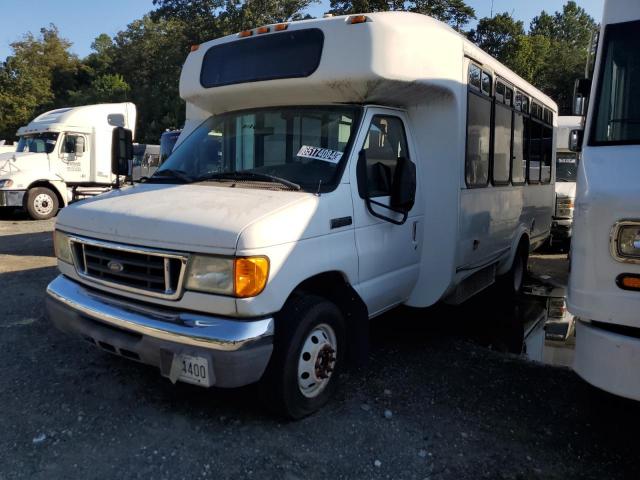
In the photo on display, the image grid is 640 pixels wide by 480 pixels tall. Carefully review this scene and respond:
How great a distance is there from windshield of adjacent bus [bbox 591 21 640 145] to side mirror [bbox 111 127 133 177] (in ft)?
13.2

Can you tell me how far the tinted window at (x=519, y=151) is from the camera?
679cm

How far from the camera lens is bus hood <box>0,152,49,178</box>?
13727mm

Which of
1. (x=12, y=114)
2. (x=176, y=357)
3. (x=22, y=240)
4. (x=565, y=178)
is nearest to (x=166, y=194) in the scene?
(x=176, y=357)

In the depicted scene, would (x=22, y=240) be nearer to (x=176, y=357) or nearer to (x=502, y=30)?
(x=176, y=357)

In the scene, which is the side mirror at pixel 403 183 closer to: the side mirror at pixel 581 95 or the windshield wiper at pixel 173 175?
the side mirror at pixel 581 95

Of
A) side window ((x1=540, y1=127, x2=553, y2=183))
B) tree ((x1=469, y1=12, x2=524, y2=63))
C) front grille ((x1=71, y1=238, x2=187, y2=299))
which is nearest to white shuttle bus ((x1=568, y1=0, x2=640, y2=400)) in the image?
front grille ((x1=71, y1=238, x2=187, y2=299))

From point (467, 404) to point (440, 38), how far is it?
2988 millimetres

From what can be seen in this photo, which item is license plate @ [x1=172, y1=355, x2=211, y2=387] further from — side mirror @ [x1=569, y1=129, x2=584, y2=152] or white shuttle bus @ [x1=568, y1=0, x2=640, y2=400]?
side mirror @ [x1=569, y1=129, x2=584, y2=152]

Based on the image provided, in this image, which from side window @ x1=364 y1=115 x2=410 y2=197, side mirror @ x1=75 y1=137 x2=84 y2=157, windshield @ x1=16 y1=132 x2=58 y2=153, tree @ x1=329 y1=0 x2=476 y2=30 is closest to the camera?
side window @ x1=364 y1=115 x2=410 y2=197

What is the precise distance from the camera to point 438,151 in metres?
4.75

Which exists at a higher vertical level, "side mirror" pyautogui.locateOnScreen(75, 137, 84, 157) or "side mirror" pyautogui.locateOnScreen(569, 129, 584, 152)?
"side mirror" pyautogui.locateOnScreen(75, 137, 84, 157)

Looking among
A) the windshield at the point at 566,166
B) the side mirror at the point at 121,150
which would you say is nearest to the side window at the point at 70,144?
the side mirror at the point at 121,150

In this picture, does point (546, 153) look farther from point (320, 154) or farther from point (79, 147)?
point (79, 147)

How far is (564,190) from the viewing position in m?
11.3
